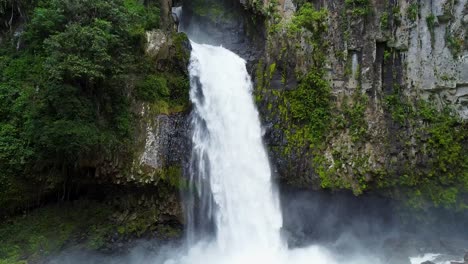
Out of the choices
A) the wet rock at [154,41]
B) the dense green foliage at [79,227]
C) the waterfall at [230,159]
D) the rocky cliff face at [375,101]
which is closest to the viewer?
the dense green foliage at [79,227]

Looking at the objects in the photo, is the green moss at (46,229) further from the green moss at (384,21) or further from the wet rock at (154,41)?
the green moss at (384,21)

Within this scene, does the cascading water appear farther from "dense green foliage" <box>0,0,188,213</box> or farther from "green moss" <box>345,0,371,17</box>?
"green moss" <box>345,0,371,17</box>

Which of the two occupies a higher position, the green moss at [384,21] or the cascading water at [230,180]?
the green moss at [384,21]

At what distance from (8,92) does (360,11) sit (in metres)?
12.2

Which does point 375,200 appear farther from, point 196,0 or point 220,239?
point 196,0

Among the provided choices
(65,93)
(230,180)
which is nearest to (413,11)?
(230,180)

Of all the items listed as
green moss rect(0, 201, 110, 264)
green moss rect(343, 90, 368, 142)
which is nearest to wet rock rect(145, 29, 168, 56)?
green moss rect(0, 201, 110, 264)

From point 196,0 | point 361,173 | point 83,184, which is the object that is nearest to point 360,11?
point 361,173

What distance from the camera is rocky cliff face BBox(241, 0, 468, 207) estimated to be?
1326 cm

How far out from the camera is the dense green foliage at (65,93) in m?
10.1

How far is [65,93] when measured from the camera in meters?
10.2

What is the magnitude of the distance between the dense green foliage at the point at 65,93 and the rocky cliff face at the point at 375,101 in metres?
5.66

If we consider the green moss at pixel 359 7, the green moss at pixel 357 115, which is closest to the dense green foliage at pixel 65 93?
the green moss at pixel 357 115

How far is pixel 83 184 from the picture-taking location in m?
11.7
